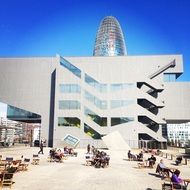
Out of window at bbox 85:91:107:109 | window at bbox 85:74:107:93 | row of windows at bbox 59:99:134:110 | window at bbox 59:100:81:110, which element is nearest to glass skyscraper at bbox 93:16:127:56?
window at bbox 85:74:107:93

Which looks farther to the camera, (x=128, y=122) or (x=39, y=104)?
(x=39, y=104)

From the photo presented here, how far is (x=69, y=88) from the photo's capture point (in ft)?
249

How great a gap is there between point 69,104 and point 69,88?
445 cm

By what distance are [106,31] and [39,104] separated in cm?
11682

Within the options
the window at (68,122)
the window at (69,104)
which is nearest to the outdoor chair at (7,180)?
the window at (68,122)

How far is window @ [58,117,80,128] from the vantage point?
73688mm

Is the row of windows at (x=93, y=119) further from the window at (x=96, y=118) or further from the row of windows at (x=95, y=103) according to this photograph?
the row of windows at (x=95, y=103)

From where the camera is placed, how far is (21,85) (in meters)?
83.3

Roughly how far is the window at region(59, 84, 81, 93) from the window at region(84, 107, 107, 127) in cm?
570

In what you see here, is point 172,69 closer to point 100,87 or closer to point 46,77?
point 100,87

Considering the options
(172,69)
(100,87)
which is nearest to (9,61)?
(100,87)

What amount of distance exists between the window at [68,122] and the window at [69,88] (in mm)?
7321

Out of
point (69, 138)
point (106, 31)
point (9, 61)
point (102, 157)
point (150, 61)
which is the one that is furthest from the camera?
point (106, 31)

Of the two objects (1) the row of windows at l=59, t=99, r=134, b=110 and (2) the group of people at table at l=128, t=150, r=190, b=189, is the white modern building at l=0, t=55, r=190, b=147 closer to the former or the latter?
(1) the row of windows at l=59, t=99, r=134, b=110
